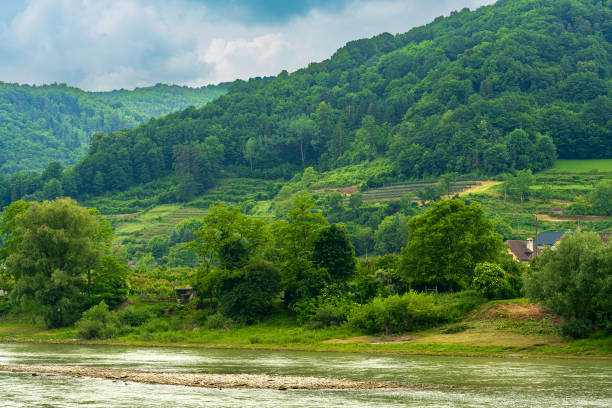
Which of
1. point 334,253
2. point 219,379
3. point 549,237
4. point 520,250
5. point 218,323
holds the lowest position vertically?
point 219,379

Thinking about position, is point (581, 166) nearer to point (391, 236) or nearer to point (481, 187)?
point (481, 187)

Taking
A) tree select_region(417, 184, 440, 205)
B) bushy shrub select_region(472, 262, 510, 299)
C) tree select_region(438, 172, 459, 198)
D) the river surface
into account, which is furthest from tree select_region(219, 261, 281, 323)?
tree select_region(438, 172, 459, 198)

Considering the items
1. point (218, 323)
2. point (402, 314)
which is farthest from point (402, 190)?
point (402, 314)

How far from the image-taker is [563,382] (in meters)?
39.1

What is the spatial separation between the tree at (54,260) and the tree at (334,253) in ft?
77.2

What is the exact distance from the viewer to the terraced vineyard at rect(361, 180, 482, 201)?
525 ft

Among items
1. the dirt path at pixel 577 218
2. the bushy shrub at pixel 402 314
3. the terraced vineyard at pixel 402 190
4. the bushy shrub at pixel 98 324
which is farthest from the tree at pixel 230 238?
the terraced vineyard at pixel 402 190

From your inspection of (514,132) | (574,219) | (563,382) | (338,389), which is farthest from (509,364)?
(514,132)

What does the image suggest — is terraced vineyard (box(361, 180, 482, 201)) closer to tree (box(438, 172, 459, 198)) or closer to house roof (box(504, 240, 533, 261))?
tree (box(438, 172, 459, 198))

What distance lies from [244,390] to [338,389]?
4962 millimetres

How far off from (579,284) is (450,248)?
21119mm

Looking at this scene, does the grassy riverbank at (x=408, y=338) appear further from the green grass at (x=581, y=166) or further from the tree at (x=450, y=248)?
the green grass at (x=581, y=166)

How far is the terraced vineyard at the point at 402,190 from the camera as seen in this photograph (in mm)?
160038

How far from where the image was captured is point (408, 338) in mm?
60031
